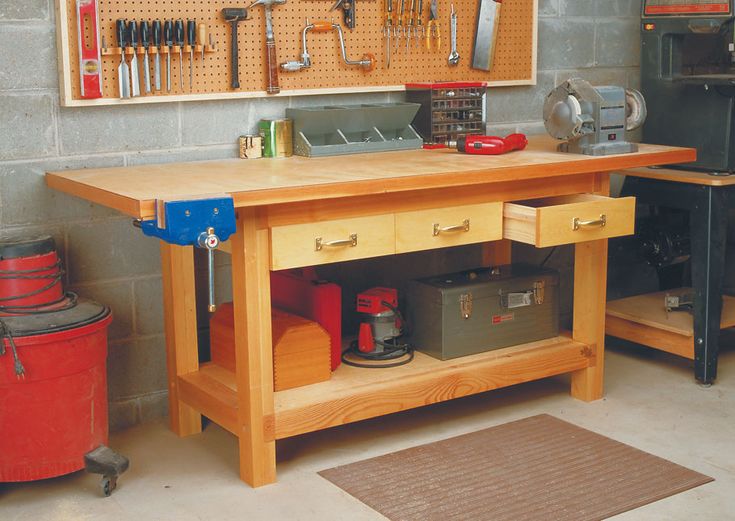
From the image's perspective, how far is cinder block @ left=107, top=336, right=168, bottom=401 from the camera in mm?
3436

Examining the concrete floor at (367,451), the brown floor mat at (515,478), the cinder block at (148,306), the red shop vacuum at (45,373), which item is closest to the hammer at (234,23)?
the cinder block at (148,306)

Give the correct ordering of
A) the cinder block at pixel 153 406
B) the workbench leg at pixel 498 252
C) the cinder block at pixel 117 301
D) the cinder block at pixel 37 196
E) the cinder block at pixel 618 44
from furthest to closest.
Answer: the cinder block at pixel 618 44 → the workbench leg at pixel 498 252 → the cinder block at pixel 153 406 → the cinder block at pixel 117 301 → the cinder block at pixel 37 196

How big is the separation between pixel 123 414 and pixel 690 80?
246cm

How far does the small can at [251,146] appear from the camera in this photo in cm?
344

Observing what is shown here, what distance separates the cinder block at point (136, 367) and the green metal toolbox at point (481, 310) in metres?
0.90

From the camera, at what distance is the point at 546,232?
3.08m

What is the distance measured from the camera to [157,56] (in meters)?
3.25

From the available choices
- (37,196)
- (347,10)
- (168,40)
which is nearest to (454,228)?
(347,10)

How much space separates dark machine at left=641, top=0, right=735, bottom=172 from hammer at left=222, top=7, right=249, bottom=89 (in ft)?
5.68

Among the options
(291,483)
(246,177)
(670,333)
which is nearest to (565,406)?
(670,333)

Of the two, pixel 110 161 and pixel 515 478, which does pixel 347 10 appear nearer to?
pixel 110 161

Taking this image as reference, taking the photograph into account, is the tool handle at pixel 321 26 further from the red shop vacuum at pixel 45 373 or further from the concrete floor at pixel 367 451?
the concrete floor at pixel 367 451

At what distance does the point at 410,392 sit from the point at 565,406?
728mm

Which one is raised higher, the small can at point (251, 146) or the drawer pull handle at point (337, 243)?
the small can at point (251, 146)
